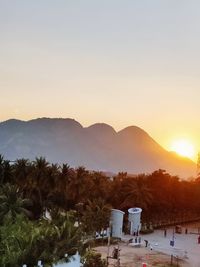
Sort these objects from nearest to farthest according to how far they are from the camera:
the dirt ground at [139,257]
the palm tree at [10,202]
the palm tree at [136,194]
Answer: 1. the dirt ground at [139,257]
2. the palm tree at [10,202]
3. the palm tree at [136,194]

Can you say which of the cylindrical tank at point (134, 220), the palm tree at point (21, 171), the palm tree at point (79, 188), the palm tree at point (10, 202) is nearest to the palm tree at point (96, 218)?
the cylindrical tank at point (134, 220)

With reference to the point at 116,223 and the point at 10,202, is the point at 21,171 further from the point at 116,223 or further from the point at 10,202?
the point at 10,202

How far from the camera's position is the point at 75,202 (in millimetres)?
68312

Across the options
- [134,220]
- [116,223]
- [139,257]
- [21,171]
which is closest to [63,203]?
[21,171]

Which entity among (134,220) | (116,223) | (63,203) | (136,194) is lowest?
(116,223)

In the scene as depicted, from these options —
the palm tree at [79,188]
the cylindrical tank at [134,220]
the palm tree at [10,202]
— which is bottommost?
the palm tree at [10,202]

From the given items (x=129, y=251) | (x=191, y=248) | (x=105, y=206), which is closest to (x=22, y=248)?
(x=129, y=251)

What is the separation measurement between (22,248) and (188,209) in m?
56.7

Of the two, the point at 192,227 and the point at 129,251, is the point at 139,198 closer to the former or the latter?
the point at 192,227

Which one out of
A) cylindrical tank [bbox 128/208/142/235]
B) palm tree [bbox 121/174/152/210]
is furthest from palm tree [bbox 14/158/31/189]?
palm tree [bbox 121/174/152/210]

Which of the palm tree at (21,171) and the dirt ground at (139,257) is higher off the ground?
the palm tree at (21,171)

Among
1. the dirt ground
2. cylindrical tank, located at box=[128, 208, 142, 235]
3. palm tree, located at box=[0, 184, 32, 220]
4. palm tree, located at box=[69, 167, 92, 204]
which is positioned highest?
palm tree, located at box=[69, 167, 92, 204]

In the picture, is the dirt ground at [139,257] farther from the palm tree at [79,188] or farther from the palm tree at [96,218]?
the palm tree at [79,188]

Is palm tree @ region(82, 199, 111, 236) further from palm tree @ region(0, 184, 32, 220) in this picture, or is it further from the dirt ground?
palm tree @ region(0, 184, 32, 220)
